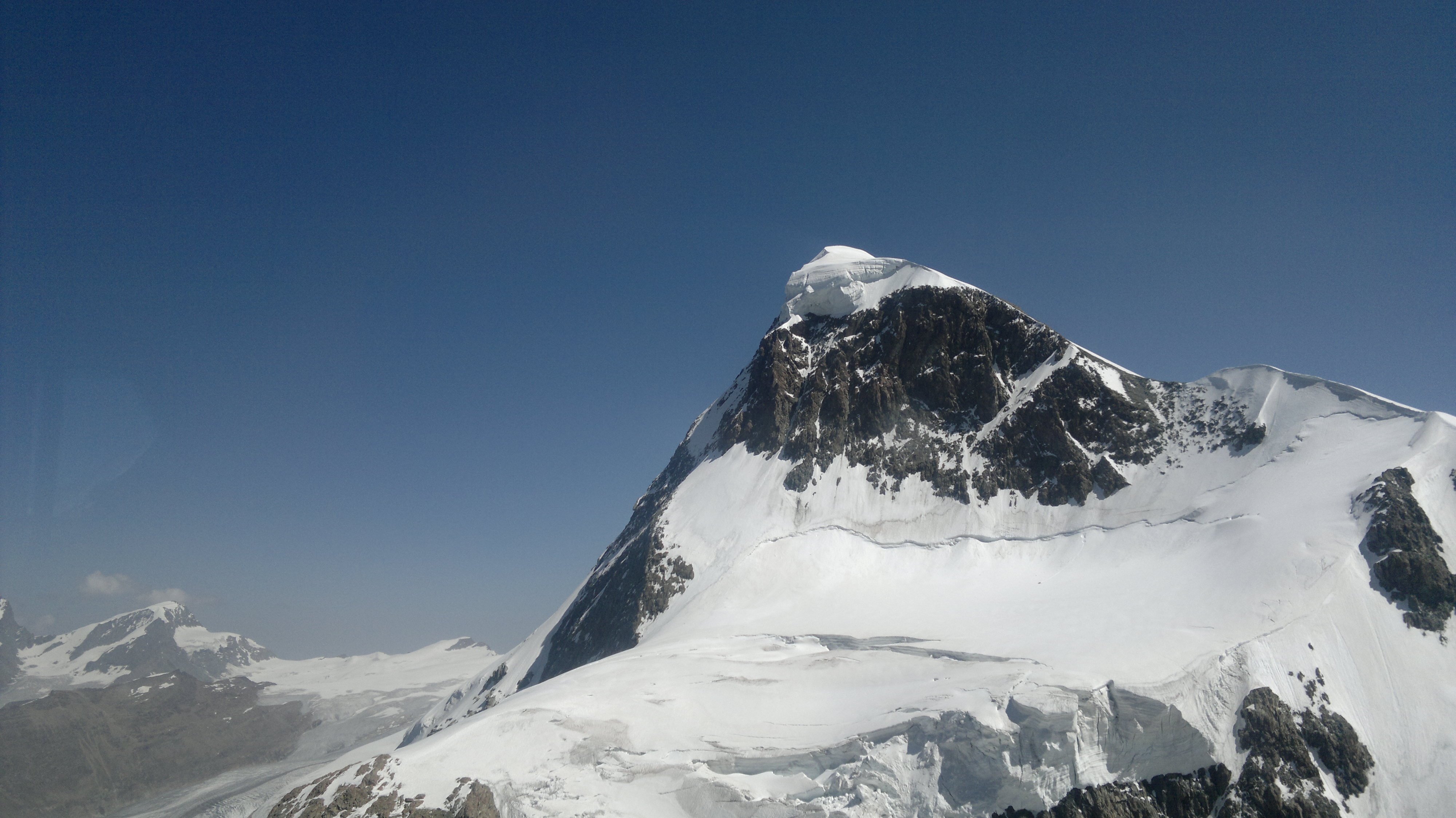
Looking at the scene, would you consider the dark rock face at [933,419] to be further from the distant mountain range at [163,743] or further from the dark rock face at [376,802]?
the distant mountain range at [163,743]

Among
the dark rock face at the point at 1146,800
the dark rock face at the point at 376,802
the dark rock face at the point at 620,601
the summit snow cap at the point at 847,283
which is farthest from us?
the summit snow cap at the point at 847,283

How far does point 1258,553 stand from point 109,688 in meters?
258

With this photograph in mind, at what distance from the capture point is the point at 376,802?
25031 millimetres

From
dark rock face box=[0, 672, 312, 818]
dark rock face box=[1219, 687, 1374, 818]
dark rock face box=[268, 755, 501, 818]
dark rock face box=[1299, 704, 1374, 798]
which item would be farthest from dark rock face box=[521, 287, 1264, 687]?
dark rock face box=[0, 672, 312, 818]

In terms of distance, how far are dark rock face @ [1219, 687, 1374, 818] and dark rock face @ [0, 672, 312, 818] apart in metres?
160

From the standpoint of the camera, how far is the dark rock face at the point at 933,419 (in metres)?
50.1

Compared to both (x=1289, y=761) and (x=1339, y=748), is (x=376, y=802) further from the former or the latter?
(x=1339, y=748)

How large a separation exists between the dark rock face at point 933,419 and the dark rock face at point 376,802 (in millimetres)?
22937

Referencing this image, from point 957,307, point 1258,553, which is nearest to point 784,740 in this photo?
point 1258,553

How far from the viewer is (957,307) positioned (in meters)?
59.6

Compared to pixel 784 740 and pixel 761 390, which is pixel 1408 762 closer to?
pixel 784 740

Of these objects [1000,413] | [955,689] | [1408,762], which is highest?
[1000,413]

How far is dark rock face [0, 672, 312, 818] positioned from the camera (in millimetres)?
118688

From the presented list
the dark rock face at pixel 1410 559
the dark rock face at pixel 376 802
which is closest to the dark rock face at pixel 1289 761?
the dark rock face at pixel 1410 559
